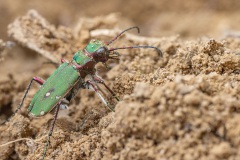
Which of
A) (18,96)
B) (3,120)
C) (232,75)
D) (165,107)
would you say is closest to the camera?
(165,107)

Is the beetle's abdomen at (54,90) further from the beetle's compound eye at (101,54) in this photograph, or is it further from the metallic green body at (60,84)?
the beetle's compound eye at (101,54)

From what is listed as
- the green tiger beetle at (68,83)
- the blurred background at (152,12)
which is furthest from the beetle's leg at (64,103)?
the blurred background at (152,12)

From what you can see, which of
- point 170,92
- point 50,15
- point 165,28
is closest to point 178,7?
point 165,28

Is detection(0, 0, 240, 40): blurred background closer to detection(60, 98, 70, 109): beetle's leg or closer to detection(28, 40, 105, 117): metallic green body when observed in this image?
detection(28, 40, 105, 117): metallic green body

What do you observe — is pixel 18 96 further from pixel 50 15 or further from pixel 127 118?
pixel 50 15

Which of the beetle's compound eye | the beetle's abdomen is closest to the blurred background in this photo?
the beetle's compound eye

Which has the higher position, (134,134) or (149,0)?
(149,0)
